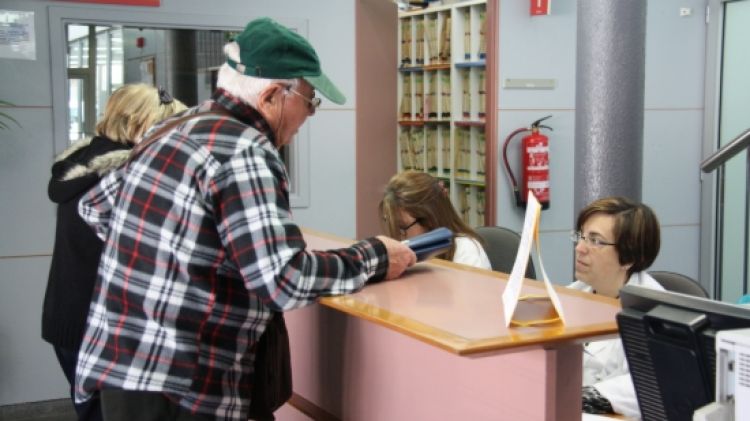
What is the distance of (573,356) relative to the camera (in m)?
1.61

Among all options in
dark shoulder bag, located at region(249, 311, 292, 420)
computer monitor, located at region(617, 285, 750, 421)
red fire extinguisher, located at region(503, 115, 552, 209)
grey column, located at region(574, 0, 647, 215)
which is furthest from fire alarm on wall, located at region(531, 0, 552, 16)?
computer monitor, located at region(617, 285, 750, 421)

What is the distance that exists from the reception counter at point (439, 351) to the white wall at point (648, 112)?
337 cm

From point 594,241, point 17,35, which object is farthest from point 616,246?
Result: point 17,35

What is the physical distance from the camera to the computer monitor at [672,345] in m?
1.20

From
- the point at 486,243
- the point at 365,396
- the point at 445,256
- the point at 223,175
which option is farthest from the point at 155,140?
the point at 486,243

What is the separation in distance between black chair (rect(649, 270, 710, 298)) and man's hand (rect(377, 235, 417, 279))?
3.65 ft

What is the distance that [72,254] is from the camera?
2.61m

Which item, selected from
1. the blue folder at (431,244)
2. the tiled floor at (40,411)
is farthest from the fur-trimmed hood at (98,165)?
the tiled floor at (40,411)

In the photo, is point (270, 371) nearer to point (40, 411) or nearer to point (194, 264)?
point (194, 264)

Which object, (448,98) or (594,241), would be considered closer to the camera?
(594,241)

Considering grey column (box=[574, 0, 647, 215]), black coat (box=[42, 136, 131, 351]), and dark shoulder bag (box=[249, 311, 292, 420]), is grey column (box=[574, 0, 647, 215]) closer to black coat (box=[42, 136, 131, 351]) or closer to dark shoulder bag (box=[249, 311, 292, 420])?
black coat (box=[42, 136, 131, 351])

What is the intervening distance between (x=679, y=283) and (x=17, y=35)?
11.0 ft

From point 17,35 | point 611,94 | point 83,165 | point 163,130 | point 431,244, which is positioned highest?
point 17,35

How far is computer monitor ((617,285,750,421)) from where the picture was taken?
1.20 m
